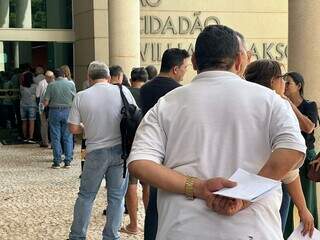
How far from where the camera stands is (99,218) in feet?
24.2

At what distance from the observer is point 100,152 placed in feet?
18.5

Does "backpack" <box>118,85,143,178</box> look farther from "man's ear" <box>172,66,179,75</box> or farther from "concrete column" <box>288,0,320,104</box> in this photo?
"concrete column" <box>288,0,320,104</box>

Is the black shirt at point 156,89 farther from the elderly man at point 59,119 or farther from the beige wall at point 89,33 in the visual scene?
the beige wall at point 89,33

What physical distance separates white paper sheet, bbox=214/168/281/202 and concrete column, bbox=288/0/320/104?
705 centimetres

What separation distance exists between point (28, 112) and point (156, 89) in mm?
10782

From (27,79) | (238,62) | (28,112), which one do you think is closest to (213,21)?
(27,79)

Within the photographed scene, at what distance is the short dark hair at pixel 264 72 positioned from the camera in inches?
171

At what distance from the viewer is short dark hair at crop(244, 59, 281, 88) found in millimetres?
4355

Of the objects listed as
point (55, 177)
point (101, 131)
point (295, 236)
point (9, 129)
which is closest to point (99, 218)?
point (101, 131)

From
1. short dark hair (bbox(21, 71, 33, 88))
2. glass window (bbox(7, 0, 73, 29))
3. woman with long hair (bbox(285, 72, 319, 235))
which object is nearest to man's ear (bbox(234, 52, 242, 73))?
woman with long hair (bbox(285, 72, 319, 235))

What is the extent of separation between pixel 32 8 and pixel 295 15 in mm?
10488

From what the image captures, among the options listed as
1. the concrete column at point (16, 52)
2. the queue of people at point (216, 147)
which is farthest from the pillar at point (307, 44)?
the concrete column at point (16, 52)

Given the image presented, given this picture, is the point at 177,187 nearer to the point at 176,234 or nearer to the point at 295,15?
the point at 176,234

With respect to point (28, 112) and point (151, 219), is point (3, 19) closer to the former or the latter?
point (28, 112)
